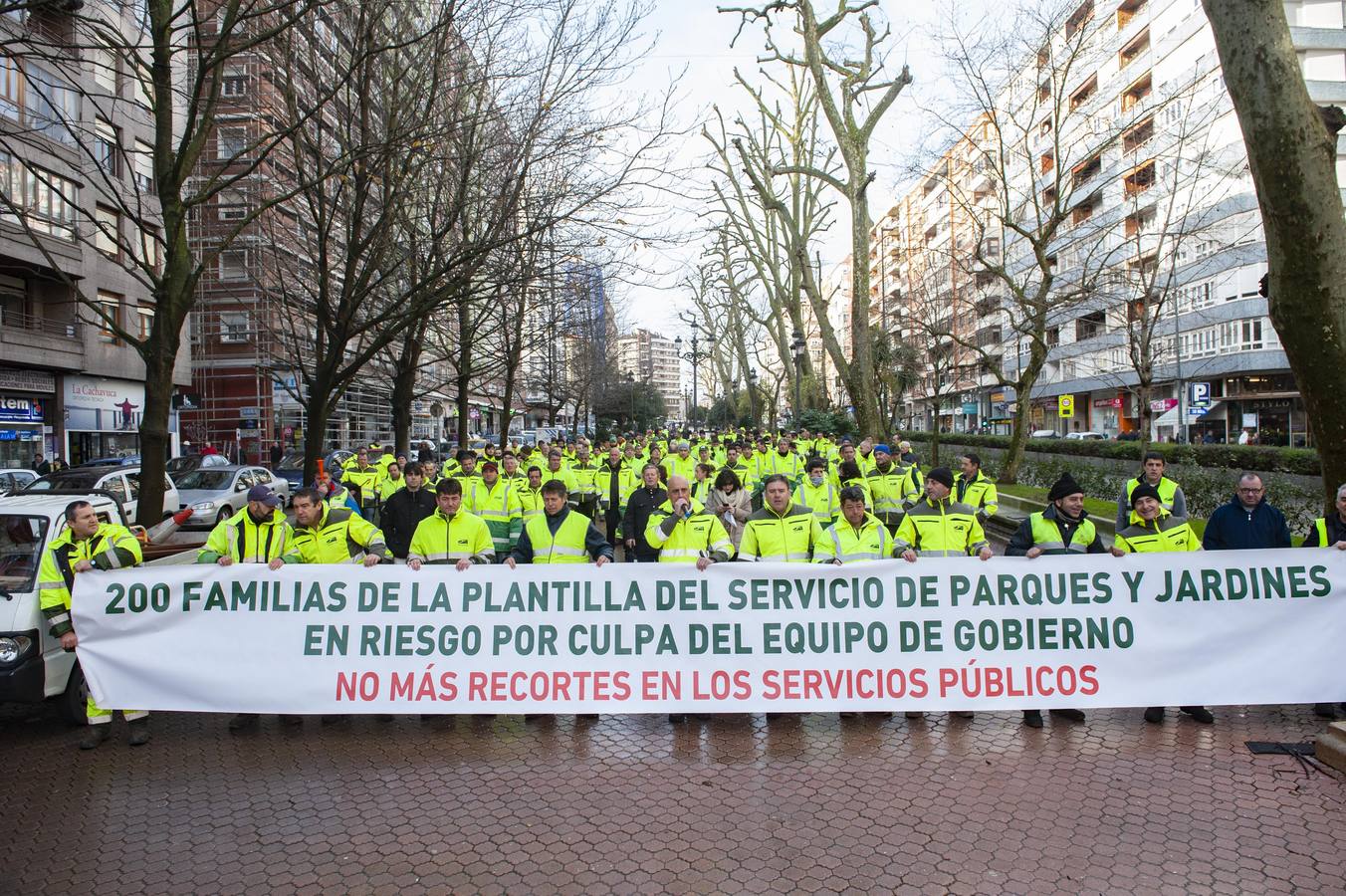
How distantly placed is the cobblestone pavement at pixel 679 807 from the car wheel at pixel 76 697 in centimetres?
14

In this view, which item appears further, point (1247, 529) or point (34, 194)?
point (34, 194)

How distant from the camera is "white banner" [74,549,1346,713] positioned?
19.4 ft

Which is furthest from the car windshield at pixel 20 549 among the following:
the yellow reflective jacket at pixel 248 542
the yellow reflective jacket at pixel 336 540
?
the yellow reflective jacket at pixel 336 540

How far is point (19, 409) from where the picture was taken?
93.2 feet

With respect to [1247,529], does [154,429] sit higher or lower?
higher

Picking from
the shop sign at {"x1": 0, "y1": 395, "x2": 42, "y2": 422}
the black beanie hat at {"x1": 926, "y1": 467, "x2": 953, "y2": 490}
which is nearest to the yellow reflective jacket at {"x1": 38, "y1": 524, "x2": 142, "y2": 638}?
the black beanie hat at {"x1": 926, "y1": 467, "x2": 953, "y2": 490}

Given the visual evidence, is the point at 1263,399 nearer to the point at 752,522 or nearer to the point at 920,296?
the point at 920,296

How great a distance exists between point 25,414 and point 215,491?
16337mm

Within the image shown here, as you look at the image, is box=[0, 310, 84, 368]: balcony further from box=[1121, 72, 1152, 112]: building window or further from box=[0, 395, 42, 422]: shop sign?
box=[1121, 72, 1152, 112]: building window

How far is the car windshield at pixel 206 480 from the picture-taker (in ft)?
58.5

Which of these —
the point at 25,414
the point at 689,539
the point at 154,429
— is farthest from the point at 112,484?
the point at 25,414

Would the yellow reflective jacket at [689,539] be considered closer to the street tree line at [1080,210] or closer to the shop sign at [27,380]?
the street tree line at [1080,210]

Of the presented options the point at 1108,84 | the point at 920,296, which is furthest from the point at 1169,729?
the point at 1108,84

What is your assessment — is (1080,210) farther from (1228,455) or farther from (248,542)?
(248,542)
